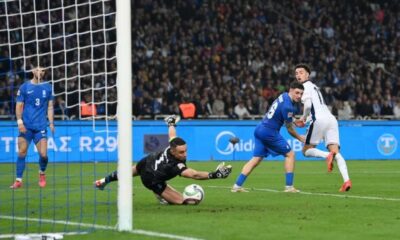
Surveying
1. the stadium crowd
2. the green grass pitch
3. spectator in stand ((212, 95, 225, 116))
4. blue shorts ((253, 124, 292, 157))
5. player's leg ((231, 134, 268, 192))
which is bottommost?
the green grass pitch

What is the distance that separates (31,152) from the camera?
87.9ft

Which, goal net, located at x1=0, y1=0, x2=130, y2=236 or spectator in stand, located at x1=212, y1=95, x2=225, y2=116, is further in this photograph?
spectator in stand, located at x1=212, y1=95, x2=225, y2=116

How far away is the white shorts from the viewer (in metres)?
16.6

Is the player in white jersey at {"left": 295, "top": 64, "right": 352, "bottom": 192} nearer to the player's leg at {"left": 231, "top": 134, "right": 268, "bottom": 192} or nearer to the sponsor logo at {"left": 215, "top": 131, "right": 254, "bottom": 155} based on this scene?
the player's leg at {"left": 231, "top": 134, "right": 268, "bottom": 192}

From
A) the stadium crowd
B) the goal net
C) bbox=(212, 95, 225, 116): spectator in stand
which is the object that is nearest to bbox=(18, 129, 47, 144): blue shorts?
the goal net

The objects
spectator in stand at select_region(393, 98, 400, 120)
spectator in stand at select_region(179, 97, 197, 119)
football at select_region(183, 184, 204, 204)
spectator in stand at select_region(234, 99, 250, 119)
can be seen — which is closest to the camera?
football at select_region(183, 184, 204, 204)

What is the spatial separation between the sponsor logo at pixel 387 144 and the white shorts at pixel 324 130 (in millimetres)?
14333

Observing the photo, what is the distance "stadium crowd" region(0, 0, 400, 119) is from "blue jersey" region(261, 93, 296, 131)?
51.7ft

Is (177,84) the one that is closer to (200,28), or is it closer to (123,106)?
(200,28)

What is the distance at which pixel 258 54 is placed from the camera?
3703cm

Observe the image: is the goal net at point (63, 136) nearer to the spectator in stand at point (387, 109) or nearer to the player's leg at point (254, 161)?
the player's leg at point (254, 161)

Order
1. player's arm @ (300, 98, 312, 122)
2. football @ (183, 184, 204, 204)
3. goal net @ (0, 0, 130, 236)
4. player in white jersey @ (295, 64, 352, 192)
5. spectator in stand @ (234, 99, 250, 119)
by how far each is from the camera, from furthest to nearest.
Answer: spectator in stand @ (234, 99, 250, 119)
player in white jersey @ (295, 64, 352, 192)
player's arm @ (300, 98, 312, 122)
football @ (183, 184, 204, 204)
goal net @ (0, 0, 130, 236)

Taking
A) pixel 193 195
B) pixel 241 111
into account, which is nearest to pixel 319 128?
pixel 193 195

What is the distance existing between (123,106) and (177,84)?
2350 cm
